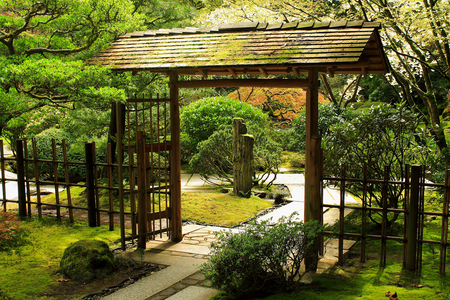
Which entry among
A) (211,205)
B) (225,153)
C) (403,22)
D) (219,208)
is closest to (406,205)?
(219,208)

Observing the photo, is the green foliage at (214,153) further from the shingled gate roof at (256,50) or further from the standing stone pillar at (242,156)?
the shingled gate roof at (256,50)

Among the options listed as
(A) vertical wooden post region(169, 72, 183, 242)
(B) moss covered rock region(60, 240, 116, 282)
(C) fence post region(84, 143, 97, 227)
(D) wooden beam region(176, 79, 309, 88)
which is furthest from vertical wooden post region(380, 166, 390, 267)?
(C) fence post region(84, 143, 97, 227)

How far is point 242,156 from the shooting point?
1009 centimetres

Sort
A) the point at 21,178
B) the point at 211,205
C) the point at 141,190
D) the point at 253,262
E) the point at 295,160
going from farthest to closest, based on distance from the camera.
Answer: the point at 295,160 < the point at 211,205 < the point at 21,178 < the point at 141,190 < the point at 253,262

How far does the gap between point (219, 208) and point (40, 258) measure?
4.11 meters

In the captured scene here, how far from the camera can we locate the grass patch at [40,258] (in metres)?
4.77

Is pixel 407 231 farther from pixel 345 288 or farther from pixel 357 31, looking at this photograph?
pixel 357 31

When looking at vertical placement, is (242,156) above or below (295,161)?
above

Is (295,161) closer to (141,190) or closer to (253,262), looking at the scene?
(141,190)

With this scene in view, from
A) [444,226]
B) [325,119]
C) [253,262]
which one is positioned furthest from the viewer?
[325,119]

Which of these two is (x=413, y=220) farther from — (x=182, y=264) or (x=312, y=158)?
(x=182, y=264)

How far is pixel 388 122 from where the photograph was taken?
600 centimetres

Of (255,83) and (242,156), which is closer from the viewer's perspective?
(255,83)

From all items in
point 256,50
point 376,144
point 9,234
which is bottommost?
point 9,234
